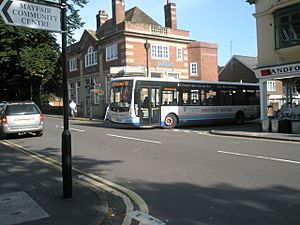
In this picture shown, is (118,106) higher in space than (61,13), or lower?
lower

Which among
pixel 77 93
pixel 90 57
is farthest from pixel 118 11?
pixel 77 93

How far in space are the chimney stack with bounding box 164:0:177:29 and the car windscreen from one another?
2685 centimetres

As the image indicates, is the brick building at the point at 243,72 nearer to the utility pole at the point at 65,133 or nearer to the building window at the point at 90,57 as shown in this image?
the building window at the point at 90,57

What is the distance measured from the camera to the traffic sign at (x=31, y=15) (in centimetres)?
532

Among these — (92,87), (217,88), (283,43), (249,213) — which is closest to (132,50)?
(92,87)

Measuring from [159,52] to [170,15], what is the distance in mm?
5444

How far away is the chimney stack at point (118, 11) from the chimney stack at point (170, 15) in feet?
17.0

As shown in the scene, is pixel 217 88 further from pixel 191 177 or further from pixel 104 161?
pixel 191 177

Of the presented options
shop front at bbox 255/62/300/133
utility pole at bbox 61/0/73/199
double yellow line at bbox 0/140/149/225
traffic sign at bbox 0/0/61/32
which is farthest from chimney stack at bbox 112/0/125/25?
traffic sign at bbox 0/0/61/32

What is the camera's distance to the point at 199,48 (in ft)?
138

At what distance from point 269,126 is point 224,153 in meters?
7.80

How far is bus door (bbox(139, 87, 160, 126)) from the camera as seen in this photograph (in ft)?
65.6

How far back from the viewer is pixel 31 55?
115 feet

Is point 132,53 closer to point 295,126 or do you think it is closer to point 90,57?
point 90,57
